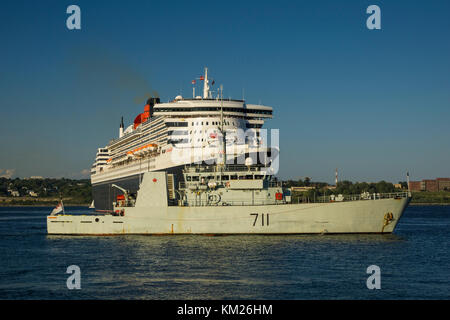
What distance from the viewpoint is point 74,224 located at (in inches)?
1715

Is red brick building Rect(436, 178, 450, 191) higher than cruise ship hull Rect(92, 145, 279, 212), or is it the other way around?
cruise ship hull Rect(92, 145, 279, 212)

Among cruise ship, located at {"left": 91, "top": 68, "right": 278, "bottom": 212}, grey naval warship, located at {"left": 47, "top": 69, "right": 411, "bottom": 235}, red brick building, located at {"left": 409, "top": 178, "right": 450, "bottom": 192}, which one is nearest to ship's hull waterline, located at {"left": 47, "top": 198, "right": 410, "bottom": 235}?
grey naval warship, located at {"left": 47, "top": 69, "right": 411, "bottom": 235}

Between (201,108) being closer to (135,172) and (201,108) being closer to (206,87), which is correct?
(206,87)

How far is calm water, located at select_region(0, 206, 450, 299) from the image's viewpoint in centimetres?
2175

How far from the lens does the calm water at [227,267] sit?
856 inches

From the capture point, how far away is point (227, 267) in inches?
1061

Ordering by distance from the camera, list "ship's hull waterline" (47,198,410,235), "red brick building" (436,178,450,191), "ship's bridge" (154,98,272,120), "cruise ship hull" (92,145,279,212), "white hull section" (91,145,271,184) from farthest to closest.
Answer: "red brick building" (436,178,450,191)
"ship's bridge" (154,98,272,120)
"white hull section" (91,145,271,184)
"cruise ship hull" (92,145,279,212)
"ship's hull waterline" (47,198,410,235)

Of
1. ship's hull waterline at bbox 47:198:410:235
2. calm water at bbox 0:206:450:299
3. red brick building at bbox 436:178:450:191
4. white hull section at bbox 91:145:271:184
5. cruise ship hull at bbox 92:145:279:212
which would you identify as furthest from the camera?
red brick building at bbox 436:178:450:191

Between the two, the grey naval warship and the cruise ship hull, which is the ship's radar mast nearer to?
the cruise ship hull

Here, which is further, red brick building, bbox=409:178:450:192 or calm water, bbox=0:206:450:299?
red brick building, bbox=409:178:450:192

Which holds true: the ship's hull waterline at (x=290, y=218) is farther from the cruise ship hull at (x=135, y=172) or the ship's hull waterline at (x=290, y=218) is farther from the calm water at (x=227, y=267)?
the cruise ship hull at (x=135, y=172)

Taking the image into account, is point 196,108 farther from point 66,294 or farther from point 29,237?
point 66,294
